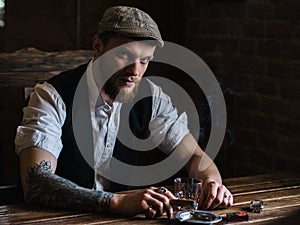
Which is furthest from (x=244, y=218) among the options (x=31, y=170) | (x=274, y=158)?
(x=274, y=158)

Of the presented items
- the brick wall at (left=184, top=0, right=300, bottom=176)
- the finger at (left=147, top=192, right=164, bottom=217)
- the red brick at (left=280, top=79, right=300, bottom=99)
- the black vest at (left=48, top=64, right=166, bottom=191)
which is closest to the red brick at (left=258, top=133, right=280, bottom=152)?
the brick wall at (left=184, top=0, right=300, bottom=176)

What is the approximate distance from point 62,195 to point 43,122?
0.29 meters

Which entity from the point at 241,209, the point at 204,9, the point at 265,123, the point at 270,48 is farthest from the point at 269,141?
the point at 241,209

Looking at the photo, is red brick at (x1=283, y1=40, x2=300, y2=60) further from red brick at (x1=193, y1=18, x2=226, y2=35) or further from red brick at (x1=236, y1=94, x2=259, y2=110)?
red brick at (x1=193, y1=18, x2=226, y2=35)

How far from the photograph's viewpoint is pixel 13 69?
3.11 metres

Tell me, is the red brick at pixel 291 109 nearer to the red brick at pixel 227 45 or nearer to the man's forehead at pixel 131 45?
the red brick at pixel 227 45

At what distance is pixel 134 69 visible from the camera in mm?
2293

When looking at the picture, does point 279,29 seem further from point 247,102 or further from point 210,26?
point 210,26

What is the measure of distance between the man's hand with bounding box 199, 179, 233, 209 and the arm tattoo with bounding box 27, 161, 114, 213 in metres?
0.29

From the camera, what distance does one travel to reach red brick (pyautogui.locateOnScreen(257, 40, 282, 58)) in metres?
3.26

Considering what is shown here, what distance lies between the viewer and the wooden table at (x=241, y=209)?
6.29 feet

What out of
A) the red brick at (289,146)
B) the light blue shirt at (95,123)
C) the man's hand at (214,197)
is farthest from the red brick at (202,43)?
the man's hand at (214,197)

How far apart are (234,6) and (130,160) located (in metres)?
1.27

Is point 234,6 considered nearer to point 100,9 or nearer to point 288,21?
point 288,21
